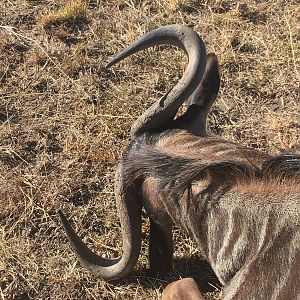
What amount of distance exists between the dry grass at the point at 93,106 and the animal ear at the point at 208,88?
4.17 feet

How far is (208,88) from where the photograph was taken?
467 centimetres

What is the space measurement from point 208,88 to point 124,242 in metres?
1.33

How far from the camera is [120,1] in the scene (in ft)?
26.3

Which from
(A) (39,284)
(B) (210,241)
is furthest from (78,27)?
(B) (210,241)

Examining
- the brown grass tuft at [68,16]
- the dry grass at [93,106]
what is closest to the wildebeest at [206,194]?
the dry grass at [93,106]

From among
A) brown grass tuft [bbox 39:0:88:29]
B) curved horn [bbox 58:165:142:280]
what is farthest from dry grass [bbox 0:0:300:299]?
curved horn [bbox 58:165:142:280]

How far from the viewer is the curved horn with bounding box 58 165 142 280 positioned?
431 centimetres

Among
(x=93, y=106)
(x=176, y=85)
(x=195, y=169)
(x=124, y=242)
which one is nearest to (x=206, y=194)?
(x=195, y=169)

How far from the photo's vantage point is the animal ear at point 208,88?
4.62 metres

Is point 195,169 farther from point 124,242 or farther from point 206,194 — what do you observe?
point 124,242

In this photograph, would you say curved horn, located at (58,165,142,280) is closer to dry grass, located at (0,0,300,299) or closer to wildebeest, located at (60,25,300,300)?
wildebeest, located at (60,25,300,300)

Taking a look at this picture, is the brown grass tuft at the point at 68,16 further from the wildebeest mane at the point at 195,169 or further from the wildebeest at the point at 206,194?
the wildebeest mane at the point at 195,169

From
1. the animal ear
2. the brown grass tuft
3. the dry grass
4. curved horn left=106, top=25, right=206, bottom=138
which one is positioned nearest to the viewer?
curved horn left=106, top=25, right=206, bottom=138

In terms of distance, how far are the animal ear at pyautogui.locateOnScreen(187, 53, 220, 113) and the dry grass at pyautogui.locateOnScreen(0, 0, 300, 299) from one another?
1.27 m
